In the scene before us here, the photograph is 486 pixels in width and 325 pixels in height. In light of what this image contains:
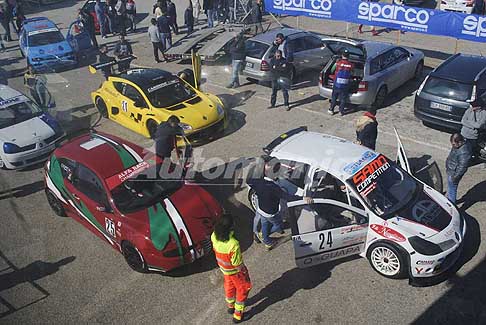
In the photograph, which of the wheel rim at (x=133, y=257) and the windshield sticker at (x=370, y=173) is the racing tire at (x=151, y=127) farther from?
the windshield sticker at (x=370, y=173)

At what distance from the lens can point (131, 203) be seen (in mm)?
7727

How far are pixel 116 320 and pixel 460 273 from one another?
211 inches

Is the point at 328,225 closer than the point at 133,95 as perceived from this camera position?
Yes

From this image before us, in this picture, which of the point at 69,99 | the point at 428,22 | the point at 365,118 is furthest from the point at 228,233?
the point at 428,22

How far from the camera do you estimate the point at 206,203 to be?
8031mm

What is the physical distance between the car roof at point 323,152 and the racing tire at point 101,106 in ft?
21.9

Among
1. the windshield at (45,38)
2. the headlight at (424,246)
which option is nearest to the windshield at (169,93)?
the headlight at (424,246)

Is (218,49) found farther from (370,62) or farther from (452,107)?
(452,107)

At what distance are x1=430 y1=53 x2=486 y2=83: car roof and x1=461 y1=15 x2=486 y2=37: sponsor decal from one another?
3616 mm

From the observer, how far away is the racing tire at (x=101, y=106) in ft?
43.0

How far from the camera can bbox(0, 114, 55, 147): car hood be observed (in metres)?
10.8

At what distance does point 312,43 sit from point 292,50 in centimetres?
97

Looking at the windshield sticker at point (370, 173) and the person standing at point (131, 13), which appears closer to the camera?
the windshield sticker at point (370, 173)

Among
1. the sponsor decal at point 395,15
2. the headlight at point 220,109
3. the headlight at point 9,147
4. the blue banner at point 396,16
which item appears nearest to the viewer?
the headlight at point 9,147
